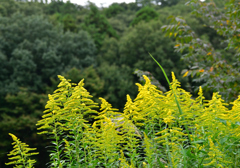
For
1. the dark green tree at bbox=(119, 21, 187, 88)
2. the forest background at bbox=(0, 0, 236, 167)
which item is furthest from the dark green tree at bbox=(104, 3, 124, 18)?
the dark green tree at bbox=(119, 21, 187, 88)

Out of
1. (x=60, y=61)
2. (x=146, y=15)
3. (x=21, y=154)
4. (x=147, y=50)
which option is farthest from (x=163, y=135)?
(x=146, y=15)

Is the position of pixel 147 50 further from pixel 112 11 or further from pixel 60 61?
pixel 112 11

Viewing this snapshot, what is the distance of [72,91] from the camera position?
2.57 metres

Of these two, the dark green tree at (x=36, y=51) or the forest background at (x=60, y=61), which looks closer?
the forest background at (x=60, y=61)

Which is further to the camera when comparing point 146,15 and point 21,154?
point 146,15

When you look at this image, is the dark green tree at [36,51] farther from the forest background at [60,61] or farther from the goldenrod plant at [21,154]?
the goldenrod plant at [21,154]

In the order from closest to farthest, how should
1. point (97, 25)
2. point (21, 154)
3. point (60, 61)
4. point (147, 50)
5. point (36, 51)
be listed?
point (21, 154) < point (36, 51) < point (60, 61) < point (147, 50) < point (97, 25)

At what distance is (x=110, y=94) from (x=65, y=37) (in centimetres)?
867

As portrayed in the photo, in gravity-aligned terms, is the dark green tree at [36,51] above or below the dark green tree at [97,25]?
below

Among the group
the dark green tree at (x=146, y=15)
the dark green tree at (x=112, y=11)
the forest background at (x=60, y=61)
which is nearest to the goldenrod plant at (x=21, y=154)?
the forest background at (x=60, y=61)

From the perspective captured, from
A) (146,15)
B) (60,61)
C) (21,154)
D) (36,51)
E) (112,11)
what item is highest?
(112,11)

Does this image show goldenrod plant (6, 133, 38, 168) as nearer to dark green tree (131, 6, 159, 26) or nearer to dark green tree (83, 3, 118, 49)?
dark green tree (83, 3, 118, 49)

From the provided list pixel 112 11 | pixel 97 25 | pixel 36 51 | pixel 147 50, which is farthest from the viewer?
pixel 112 11

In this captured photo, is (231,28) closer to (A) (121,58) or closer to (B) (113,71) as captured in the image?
(B) (113,71)
